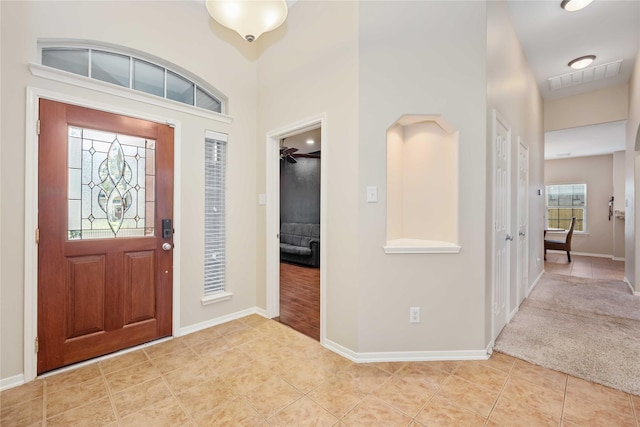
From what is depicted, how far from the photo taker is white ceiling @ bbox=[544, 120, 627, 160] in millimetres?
5258

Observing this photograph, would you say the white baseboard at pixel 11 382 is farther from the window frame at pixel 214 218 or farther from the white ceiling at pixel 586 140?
the white ceiling at pixel 586 140

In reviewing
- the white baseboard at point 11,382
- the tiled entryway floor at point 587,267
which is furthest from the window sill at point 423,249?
the tiled entryway floor at point 587,267

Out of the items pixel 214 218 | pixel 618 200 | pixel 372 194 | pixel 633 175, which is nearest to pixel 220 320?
pixel 214 218

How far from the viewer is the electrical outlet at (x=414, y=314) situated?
232 centimetres

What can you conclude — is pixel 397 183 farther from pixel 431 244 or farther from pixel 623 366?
pixel 623 366

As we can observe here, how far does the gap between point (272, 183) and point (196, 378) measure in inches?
77.7

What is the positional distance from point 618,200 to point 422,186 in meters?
7.83

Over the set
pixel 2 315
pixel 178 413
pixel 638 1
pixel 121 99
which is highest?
pixel 638 1

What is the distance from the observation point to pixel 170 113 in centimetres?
269

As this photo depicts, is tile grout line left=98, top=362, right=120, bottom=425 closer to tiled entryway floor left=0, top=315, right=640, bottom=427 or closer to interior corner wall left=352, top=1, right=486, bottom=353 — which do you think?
tiled entryway floor left=0, top=315, right=640, bottom=427

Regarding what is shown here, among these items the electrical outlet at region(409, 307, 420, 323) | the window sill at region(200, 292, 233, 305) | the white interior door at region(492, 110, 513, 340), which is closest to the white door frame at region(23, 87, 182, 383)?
the window sill at region(200, 292, 233, 305)

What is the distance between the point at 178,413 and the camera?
1.72 metres

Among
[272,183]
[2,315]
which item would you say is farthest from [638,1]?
[2,315]

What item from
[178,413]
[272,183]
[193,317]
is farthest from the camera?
[272,183]
